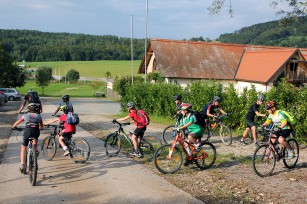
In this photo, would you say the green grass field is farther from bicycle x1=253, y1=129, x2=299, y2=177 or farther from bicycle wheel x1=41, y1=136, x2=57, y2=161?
bicycle x1=253, y1=129, x2=299, y2=177

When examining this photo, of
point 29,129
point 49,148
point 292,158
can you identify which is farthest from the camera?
point 49,148

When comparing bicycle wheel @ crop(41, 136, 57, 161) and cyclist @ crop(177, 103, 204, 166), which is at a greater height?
cyclist @ crop(177, 103, 204, 166)

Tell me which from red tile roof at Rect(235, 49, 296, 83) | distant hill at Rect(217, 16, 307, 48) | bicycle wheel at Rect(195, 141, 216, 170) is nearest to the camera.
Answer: bicycle wheel at Rect(195, 141, 216, 170)

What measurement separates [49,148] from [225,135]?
636 centimetres

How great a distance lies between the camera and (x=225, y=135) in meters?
13.6

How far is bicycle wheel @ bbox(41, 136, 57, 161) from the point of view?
1037 cm

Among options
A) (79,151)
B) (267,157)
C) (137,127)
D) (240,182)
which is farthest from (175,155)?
(79,151)

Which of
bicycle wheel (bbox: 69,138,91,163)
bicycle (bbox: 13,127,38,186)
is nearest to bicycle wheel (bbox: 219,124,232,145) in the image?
bicycle wheel (bbox: 69,138,91,163)

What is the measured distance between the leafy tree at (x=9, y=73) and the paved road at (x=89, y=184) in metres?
42.4

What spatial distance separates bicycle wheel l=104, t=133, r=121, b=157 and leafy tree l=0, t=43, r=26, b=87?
4226cm

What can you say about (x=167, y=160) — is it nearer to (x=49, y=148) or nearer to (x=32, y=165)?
(x=32, y=165)

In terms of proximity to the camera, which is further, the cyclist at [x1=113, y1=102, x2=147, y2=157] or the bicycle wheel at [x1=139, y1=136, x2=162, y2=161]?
the bicycle wheel at [x1=139, y1=136, x2=162, y2=161]

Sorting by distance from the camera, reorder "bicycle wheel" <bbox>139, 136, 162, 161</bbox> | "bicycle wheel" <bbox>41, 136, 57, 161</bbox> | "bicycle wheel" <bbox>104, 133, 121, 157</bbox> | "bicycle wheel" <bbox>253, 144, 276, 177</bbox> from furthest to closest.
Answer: "bicycle wheel" <bbox>104, 133, 121, 157</bbox> < "bicycle wheel" <bbox>139, 136, 162, 161</bbox> < "bicycle wheel" <bbox>41, 136, 57, 161</bbox> < "bicycle wheel" <bbox>253, 144, 276, 177</bbox>

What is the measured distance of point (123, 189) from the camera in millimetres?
7637
